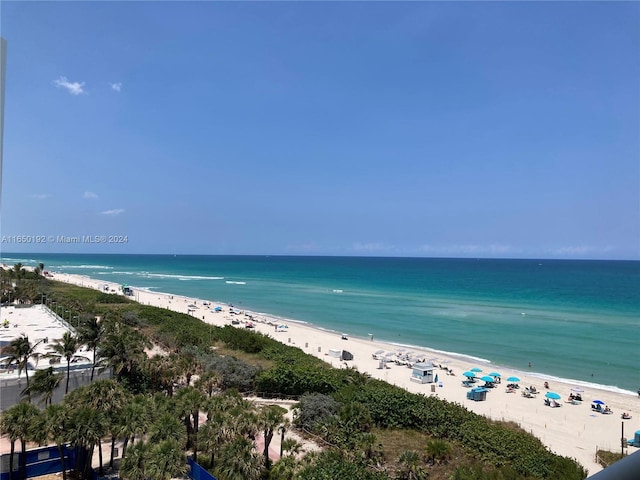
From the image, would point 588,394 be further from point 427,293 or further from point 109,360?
point 427,293

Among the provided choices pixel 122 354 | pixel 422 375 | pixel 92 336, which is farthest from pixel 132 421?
pixel 422 375

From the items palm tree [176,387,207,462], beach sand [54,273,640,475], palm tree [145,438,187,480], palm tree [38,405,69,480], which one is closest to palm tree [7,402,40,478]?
palm tree [38,405,69,480]

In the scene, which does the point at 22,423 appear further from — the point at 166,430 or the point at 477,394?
the point at 477,394

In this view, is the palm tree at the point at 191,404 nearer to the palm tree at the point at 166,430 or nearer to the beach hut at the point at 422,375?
the palm tree at the point at 166,430

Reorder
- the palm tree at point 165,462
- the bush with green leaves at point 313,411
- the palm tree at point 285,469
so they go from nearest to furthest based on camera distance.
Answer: the palm tree at point 165,462, the palm tree at point 285,469, the bush with green leaves at point 313,411

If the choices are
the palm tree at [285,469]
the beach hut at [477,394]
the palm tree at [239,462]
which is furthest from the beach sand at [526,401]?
the palm tree at [239,462]

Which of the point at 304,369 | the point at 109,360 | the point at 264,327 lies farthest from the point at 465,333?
the point at 109,360
